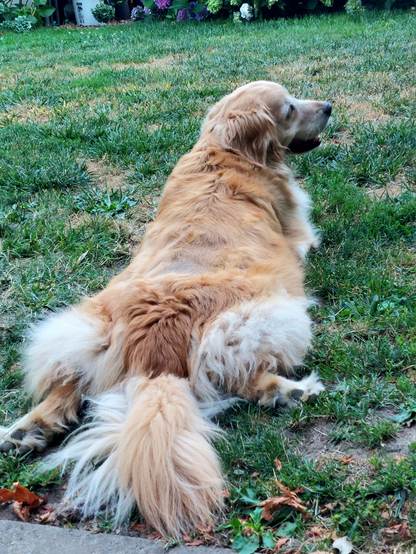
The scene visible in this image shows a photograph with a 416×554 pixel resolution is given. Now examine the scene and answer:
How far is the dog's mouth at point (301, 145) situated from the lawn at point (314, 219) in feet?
1.64

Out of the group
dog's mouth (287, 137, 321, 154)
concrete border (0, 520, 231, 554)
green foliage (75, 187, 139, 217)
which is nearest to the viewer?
concrete border (0, 520, 231, 554)

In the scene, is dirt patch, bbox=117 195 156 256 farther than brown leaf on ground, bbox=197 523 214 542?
Yes

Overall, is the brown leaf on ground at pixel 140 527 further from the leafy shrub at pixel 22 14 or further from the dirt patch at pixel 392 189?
the leafy shrub at pixel 22 14

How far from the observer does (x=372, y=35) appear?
8.83 metres

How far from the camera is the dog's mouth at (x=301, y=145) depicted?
408cm

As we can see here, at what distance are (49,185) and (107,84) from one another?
320cm

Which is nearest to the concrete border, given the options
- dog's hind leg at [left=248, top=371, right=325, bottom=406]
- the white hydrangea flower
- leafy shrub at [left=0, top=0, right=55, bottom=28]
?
dog's hind leg at [left=248, top=371, right=325, bottom=406]

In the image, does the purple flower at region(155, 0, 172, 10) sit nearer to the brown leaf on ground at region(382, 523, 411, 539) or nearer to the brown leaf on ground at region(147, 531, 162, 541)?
the brown leaf on ground at region(147, 531, 162, 541)

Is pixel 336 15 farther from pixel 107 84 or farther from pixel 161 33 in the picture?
pixel 107 84

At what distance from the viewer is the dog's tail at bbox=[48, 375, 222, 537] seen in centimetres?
196

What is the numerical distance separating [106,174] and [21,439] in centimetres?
321

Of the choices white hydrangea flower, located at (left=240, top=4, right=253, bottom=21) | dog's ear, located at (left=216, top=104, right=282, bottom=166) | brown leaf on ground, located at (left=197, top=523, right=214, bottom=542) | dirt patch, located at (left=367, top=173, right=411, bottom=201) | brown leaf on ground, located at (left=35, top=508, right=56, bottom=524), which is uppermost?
white hydrangea flower, located at (left=240, top=4, right=253, bottom=21)

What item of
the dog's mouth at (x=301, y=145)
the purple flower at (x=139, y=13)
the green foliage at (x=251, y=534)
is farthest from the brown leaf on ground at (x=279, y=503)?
the purple flower at (x=139, y=13)

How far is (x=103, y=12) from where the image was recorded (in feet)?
51.4
